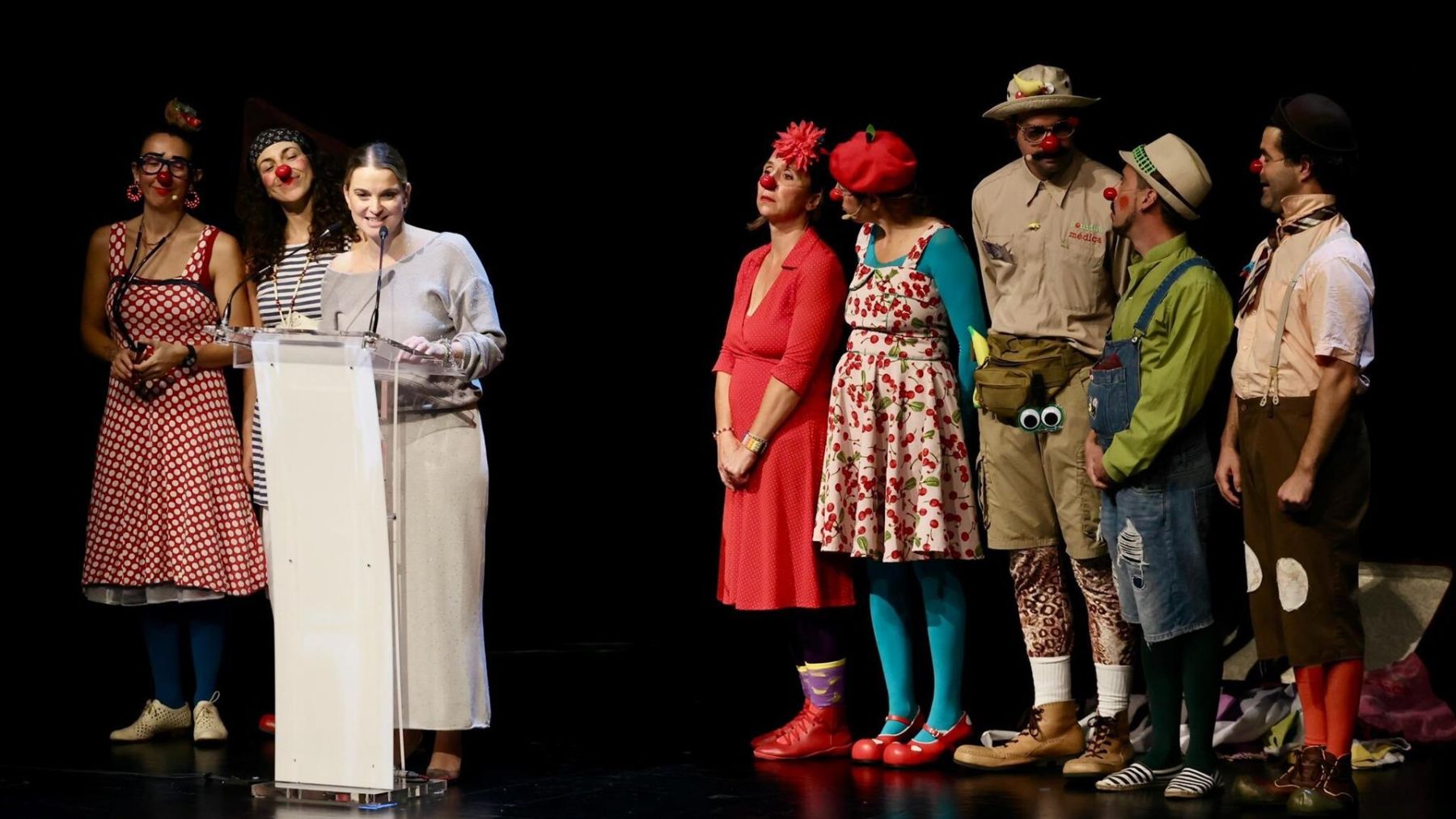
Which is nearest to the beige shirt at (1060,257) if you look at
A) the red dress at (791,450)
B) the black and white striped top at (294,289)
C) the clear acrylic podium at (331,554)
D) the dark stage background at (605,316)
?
the red dress at (791,450)

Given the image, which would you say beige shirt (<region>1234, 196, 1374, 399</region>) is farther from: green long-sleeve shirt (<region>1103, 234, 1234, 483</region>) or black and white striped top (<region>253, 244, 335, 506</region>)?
black and white striped top (<region>253, 244, 335, 506</region>)

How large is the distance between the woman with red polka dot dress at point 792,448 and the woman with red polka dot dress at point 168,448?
1.43m

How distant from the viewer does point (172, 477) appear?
4.98 m

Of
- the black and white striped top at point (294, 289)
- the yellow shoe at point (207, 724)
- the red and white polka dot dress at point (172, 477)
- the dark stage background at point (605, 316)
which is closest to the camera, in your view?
the black and white striped top at point (294, 289)

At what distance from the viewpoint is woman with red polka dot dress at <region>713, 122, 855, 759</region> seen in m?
4.52

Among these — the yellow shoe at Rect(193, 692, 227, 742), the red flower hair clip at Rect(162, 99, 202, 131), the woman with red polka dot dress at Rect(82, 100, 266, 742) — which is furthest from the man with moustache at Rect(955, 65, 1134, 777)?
the red flower hair clip at Rect(162, 99, 202, 131)

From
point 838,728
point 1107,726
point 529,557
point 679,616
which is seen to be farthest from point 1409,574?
point 529,557

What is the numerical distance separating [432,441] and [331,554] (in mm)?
416

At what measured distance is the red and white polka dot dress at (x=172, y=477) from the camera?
16.3 ft

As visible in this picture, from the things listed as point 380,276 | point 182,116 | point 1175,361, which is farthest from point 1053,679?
point 182,116

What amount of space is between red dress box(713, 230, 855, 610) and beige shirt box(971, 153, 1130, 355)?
1.48 feet

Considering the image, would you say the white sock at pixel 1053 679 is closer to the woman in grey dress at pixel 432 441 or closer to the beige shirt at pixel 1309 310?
the beige shirt at pixel 1309 310

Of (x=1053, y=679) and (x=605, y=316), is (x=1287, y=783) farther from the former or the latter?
(x=605, y=316)

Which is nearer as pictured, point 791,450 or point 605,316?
point 791,450
